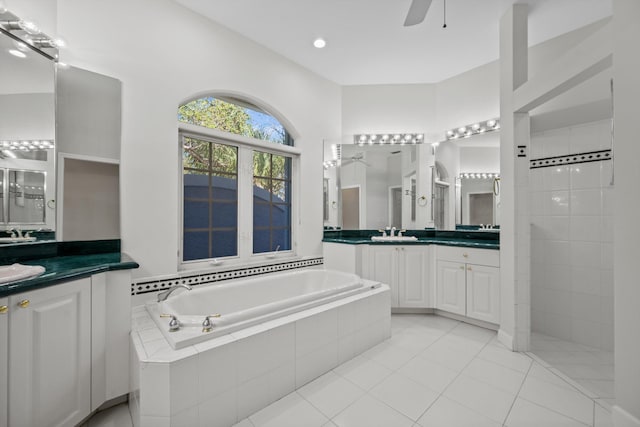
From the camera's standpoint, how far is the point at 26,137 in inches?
61.6

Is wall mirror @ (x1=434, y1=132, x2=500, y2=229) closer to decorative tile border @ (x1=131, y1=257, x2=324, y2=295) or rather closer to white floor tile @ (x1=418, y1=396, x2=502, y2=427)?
decorative tile border @ (x1=131, y1=257, x2=324, y2=295)

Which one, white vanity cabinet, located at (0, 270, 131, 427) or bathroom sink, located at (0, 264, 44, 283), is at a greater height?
bathroom sink, located at (0, 264, 44, 283)

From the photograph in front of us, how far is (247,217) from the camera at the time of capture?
9.25 feet

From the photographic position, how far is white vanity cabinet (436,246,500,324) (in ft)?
8.43

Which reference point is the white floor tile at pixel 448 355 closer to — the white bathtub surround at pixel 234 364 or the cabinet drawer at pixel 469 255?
the white bathtub surround at pixel 234 364

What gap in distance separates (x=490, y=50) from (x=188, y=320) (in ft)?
12.7

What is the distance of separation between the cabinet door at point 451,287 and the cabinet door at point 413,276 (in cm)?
Answer: 14

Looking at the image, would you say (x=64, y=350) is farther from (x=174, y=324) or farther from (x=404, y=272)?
(x=404, y=272)

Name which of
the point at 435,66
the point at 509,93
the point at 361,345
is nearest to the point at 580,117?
the point at 509,93

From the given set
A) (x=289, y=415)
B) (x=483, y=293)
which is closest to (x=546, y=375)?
(x=483, y=293)

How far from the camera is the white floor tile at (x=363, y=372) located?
1.83 metres

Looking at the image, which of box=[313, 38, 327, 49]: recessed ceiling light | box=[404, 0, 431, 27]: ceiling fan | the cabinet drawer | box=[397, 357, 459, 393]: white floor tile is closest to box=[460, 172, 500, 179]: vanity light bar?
the cabinet drawer

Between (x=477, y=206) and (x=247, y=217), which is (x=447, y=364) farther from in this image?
(x=247, y=217)

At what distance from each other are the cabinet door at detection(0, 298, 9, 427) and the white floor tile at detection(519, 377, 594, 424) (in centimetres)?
270
